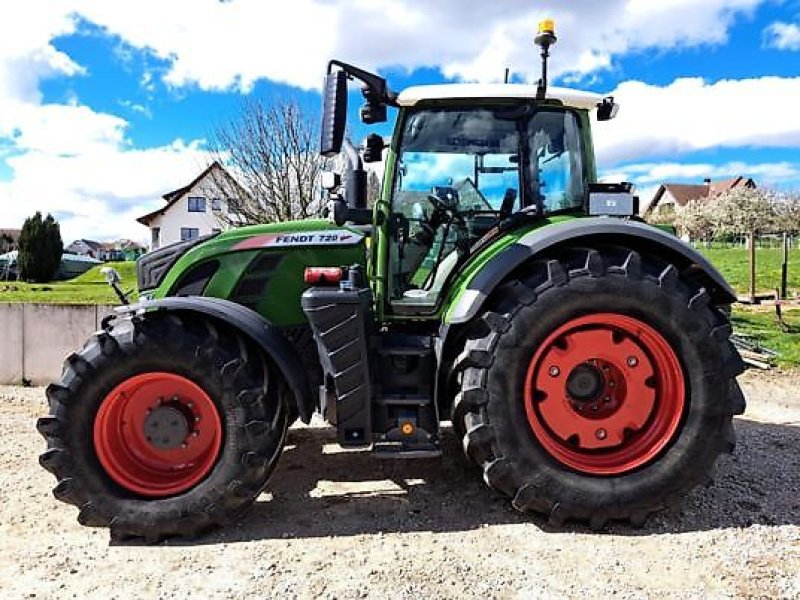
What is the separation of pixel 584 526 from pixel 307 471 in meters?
1.97

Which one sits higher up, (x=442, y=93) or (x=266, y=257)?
(x=442, y=93)

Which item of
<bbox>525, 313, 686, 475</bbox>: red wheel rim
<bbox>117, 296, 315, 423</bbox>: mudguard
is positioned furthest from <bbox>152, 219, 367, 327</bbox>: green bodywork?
<bbox>525, 313, 686, 475</bbox>: red wheel rim

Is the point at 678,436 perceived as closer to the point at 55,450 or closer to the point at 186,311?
the point at 186,311

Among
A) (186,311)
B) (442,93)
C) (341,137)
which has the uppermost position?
(442,93)

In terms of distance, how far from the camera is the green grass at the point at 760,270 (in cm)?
1867

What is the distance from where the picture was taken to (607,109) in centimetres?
436

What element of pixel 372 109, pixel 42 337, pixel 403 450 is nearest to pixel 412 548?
pixel 403 450

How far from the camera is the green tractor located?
3.79 metres

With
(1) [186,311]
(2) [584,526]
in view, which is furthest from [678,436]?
(1) [186,311]

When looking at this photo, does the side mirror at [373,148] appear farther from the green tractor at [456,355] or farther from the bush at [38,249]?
the bush at [38,249]

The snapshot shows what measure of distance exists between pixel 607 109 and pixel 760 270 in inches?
866

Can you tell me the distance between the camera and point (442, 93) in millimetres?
4109

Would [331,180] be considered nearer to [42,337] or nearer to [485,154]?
[485,154]

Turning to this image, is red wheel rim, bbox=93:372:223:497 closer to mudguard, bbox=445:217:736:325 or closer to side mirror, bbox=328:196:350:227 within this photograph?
side mirror, bbox=328:196:350:227
